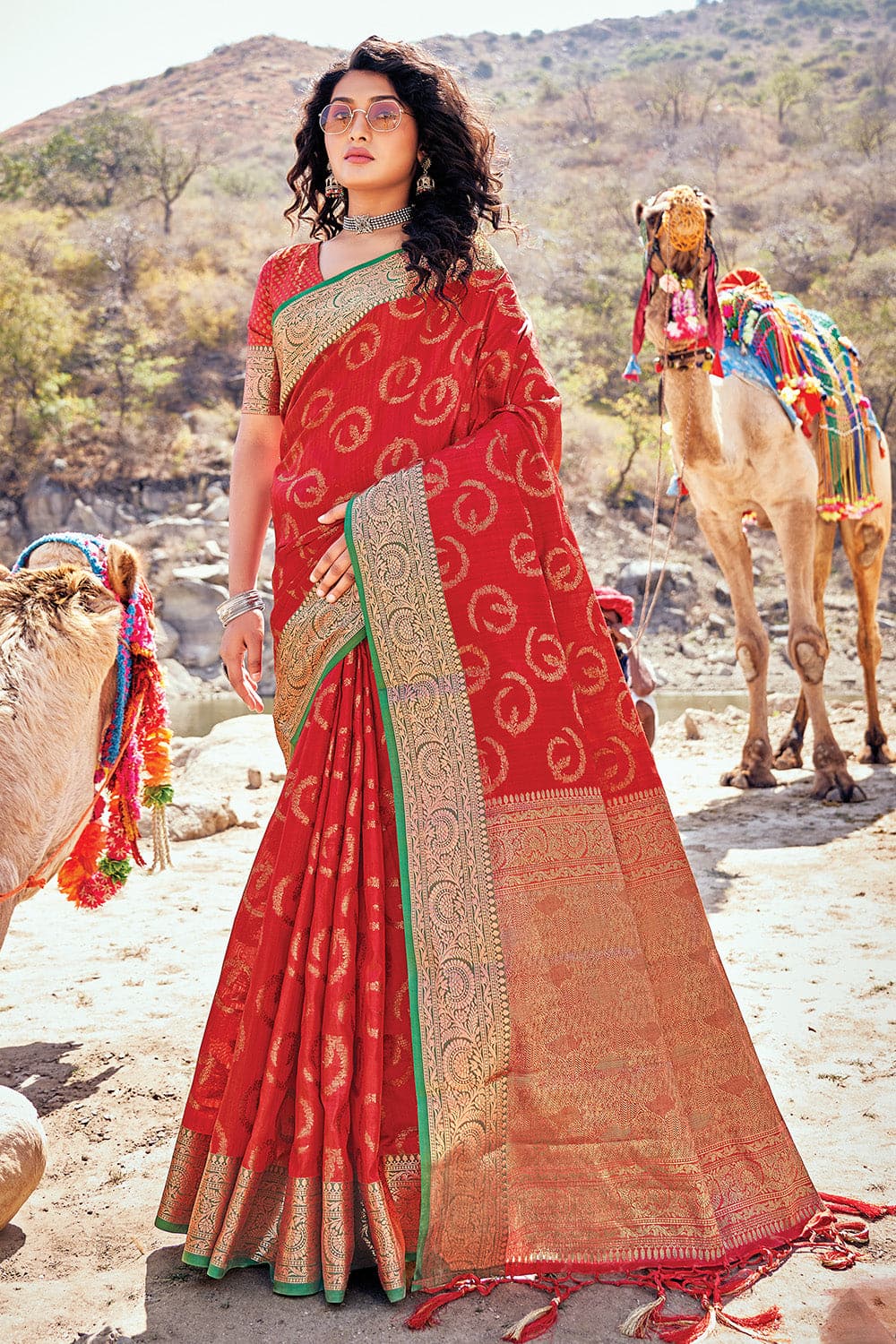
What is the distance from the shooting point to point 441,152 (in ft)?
7.84

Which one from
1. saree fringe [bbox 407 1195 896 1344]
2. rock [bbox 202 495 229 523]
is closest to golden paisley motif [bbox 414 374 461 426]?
saree fringe [bbox 407 1195 896 1344]

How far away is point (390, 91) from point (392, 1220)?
2128 mm

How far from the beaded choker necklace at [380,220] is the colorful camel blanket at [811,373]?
14.7 ft

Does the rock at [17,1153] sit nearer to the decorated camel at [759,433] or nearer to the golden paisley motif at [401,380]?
the golden paisley motif at [401,380]

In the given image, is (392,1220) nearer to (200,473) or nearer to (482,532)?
(482,532)

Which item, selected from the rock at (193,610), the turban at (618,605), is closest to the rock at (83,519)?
the rock at (193,610)

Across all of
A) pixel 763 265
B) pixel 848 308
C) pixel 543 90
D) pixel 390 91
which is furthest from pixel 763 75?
pixel 390 91

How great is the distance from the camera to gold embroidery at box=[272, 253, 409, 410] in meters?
2.30

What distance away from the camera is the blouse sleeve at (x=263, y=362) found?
2.45 meters

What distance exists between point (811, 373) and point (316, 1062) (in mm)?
6037

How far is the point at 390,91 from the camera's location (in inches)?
92.8

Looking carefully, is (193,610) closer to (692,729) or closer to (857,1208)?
(692,729)

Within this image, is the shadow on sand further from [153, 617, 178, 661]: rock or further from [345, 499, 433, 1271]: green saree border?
[153, 617, 178, 661]: rock

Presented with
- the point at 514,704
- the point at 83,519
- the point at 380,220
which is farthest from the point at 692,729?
the point at 83,519
